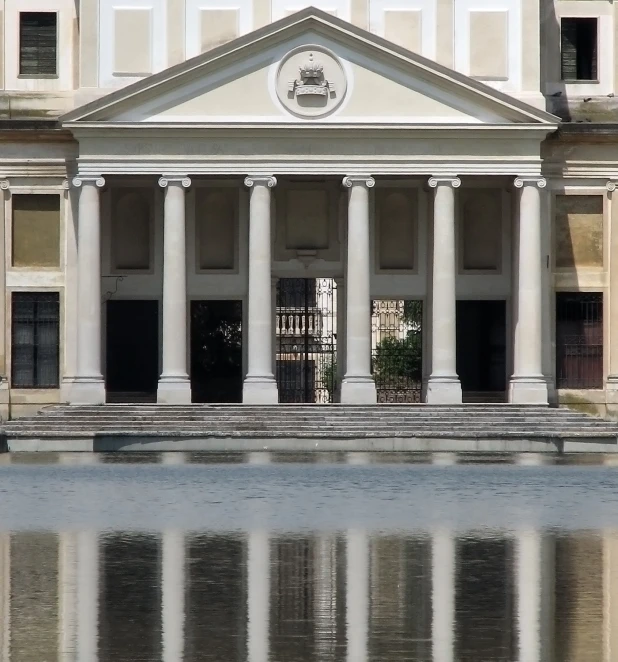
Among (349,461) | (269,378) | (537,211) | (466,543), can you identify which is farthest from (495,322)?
(466,543)

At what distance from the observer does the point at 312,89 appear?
54.5 meters

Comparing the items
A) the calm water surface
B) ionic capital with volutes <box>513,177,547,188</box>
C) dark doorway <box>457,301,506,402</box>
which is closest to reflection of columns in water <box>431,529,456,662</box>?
the calm water surface

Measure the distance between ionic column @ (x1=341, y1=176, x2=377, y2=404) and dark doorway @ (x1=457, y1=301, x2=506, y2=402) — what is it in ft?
17.6

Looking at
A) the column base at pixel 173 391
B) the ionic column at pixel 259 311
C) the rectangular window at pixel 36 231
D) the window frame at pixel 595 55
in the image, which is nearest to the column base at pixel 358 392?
the ionic column at pixel 259 311

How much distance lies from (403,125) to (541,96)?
4.81 meters

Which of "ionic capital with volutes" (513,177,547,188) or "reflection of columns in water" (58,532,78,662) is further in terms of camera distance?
"ionic capital with volutes" (513,177,547,188)

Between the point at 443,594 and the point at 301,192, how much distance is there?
40.4 meters

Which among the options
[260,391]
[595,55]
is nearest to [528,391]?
[260,391]

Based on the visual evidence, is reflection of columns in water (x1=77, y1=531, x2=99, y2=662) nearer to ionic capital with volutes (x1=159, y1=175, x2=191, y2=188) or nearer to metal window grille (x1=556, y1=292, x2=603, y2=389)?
ionic capital with volutes (x1=159, y1=175, x2=191, y2=188)

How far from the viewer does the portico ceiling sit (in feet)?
178

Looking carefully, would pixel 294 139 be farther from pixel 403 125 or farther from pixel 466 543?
pixel 466 543

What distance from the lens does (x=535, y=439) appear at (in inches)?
1866

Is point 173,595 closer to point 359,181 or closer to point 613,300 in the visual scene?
point 359,181

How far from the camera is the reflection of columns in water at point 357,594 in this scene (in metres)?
16.1
